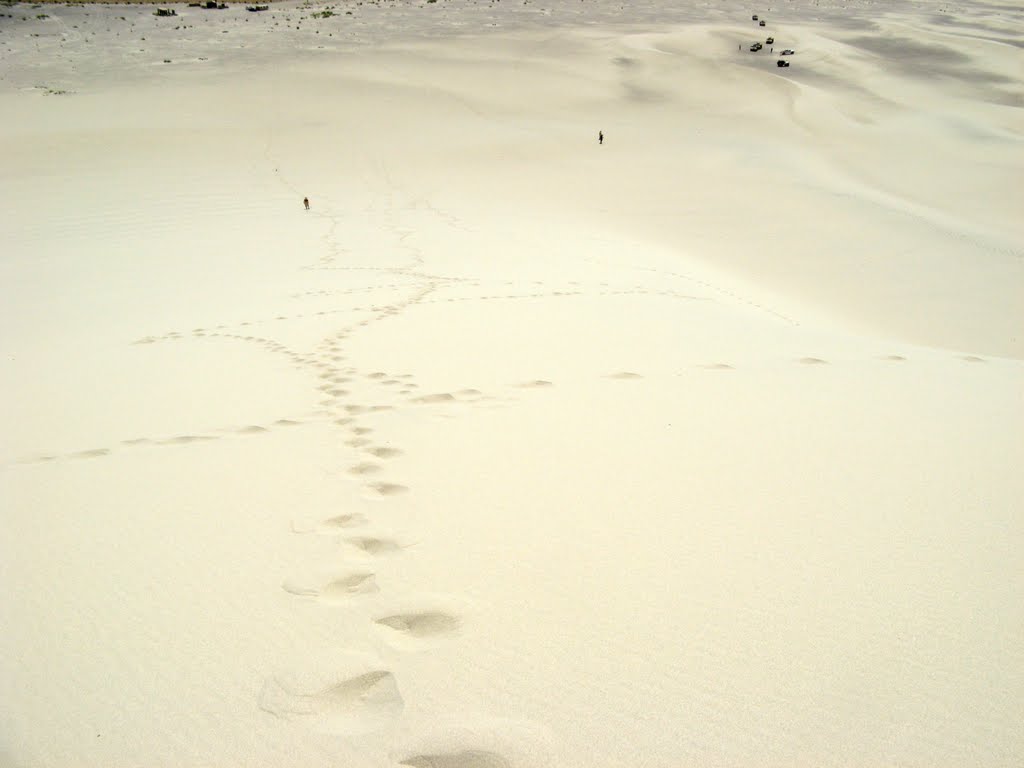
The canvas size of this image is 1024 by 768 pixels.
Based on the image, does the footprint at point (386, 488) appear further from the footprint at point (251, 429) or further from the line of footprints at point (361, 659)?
the footprint at point (251, 429)

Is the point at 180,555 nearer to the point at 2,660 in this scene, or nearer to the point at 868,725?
the point at 2,660

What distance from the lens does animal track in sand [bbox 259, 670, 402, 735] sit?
1585mm

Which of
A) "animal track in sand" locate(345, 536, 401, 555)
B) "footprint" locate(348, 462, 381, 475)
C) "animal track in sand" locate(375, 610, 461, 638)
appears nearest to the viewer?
"animal track in sand" locate(375, 610, 461, 638)

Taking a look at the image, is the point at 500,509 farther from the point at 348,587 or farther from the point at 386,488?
the point at 348,587

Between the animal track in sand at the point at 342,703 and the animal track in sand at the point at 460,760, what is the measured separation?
5.0 inches

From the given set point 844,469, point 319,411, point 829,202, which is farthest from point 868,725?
point 829,202

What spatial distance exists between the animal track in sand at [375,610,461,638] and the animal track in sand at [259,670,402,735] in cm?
17

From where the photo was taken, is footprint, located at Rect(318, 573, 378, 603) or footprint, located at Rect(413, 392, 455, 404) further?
footprint, located at Rect(413, 392, 455, 404)

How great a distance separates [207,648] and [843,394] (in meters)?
3.27

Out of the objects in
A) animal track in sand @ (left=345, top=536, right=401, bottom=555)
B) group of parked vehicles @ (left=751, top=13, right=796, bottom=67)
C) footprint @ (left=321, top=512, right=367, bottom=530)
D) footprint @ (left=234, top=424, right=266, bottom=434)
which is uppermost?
group of parked vehicles @ (left=751, top=13, right=796, bottom=67)

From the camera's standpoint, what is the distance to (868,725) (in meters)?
1.55

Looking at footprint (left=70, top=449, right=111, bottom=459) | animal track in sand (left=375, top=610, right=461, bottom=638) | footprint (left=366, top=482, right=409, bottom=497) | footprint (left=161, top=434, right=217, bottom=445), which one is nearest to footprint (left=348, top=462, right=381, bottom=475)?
footprint (left=366, top=482, right=409, bottom=497)

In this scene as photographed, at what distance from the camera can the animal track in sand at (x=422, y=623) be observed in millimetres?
1879

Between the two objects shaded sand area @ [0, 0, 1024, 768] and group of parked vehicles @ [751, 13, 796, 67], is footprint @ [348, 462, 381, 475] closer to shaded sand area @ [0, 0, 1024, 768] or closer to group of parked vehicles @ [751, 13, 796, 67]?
shaded sand area @ [0, 0, 1024, 768]
